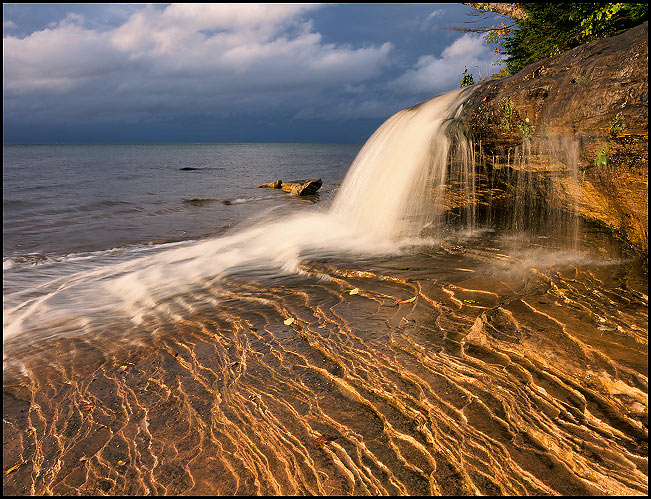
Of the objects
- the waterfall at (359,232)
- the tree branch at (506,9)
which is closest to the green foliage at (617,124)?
the waterfall at (359,232)

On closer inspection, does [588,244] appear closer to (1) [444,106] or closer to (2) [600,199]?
(2) [600,199]

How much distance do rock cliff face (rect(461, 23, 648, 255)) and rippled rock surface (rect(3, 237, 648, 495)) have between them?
3.99 feet

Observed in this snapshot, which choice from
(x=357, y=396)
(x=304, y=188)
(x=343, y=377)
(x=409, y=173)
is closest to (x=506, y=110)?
(x=409, y=173)

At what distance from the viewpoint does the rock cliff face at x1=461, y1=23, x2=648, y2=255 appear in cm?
493

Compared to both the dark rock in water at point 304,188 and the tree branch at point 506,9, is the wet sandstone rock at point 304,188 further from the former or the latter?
the tree branch at point 506,9

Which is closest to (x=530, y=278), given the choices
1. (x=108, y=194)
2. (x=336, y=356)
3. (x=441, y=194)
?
(x=336, y=356)

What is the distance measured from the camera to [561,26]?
1012cm

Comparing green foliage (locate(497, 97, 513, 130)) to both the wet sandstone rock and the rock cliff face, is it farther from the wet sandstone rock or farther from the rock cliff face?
the wet sandstone rock

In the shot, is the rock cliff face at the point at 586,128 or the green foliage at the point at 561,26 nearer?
the rock cliff face at the point at 586,128

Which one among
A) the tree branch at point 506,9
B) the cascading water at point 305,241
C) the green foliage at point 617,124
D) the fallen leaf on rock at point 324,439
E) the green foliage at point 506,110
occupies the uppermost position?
the tree branch at point 506,9

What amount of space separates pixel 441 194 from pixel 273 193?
13.1 m

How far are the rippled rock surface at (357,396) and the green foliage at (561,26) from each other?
21.9 feet

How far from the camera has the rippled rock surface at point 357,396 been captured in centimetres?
247

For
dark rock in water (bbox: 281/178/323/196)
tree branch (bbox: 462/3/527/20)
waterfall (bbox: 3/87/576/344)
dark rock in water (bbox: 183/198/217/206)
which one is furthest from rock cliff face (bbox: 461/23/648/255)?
dark rock in water (bbox: 183/198/217/206)
